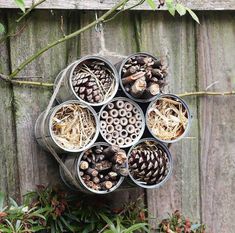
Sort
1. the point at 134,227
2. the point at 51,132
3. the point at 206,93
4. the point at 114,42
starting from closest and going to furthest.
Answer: the point at 51,132 < the point at 134,227 < the point at 114,42 < the point at 206,93

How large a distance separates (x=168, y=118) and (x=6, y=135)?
462 mm

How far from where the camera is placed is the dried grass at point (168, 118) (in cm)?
190

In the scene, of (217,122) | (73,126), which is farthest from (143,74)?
(217,122)

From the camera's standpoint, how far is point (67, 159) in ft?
6.12

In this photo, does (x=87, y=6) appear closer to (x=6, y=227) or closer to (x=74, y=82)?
(x=74, y=82)

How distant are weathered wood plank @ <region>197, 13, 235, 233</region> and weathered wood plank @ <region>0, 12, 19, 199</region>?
61cm

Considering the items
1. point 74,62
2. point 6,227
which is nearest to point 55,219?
point 6,227

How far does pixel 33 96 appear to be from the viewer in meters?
1.95

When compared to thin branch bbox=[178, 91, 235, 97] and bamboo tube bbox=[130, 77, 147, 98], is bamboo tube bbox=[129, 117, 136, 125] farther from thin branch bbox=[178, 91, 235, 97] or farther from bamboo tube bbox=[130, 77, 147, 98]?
thin branch bbox=[178, 91, 235, 97]

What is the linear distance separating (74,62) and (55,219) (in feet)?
1.45

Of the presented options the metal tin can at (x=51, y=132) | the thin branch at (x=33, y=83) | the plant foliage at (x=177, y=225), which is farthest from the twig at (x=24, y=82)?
the plant foliage at (x=177, y=225)

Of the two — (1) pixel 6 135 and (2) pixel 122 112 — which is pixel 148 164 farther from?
(1) pixel 6 135

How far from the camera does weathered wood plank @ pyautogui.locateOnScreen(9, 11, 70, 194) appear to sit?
6.35ft

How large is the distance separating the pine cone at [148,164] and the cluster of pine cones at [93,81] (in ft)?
0.59
